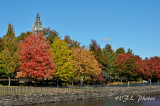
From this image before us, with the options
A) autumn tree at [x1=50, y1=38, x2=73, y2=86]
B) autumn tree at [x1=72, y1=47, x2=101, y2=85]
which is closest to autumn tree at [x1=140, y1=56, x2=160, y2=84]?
autumn tree at [x1=72, y1=47, x2=101, y2=85]

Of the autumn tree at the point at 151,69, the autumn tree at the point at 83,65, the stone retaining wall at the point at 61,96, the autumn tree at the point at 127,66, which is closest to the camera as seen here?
the stone retaining wall at the point at 61,96

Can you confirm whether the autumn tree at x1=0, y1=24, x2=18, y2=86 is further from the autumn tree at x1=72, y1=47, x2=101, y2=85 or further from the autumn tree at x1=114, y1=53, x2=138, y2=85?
the autumn tree at x1=114, y1=53, x2=138, y2=85

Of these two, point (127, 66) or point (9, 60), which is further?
point (127, 66)

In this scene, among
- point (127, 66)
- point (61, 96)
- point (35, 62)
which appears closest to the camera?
point (61, 96)

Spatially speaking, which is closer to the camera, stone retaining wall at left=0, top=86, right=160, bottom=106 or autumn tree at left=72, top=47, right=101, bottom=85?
stone retaining wall at left=0, top=86, right=160, bottom=106

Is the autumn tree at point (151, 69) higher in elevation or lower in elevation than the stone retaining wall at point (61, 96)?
higher

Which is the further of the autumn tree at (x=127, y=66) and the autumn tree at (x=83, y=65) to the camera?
the autumn tree at (x=127, y=66)

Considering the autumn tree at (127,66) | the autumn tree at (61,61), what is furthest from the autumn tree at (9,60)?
the autumn tree at (127,66)

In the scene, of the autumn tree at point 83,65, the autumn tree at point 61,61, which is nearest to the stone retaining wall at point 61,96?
the autumn tree at point 83,65

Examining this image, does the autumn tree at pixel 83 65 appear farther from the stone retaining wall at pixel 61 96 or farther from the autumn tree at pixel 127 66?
the autumn tree at pixel 127 66

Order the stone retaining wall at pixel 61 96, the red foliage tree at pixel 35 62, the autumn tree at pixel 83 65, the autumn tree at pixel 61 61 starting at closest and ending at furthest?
the stone retaining wall at pixel 61 96
the red foliage tree at pixel 35 62
the autumn tree at pixel 61 61
the autumn tree at pixel 83 65

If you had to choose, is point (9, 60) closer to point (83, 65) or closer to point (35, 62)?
point (35, 62)

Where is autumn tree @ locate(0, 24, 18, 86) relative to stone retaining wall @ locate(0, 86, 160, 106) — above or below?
above

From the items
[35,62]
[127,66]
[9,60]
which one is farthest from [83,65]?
[127,66]
